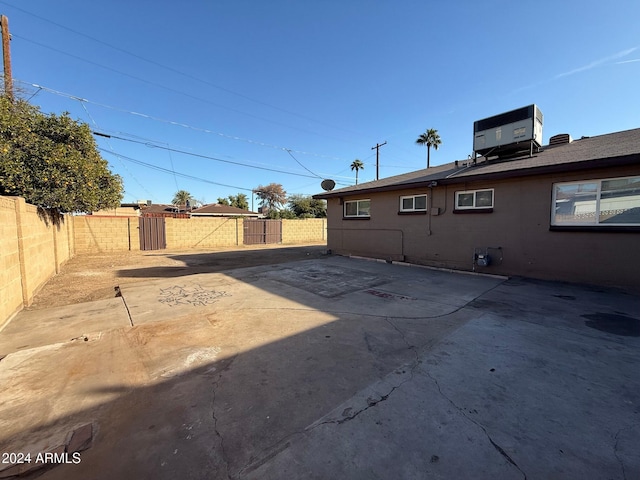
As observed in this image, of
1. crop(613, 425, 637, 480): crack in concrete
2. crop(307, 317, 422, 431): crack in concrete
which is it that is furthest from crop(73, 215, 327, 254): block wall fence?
crop(613, 425, 637, 480): crack in concrete

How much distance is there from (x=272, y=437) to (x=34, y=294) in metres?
6.85

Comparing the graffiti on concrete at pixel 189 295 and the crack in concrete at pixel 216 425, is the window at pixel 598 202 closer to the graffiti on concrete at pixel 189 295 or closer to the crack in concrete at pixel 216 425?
the crack in concrete at pixel 216 425

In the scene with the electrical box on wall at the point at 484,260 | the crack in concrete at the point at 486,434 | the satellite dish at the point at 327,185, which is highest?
the satellite dish at the point at 327,185

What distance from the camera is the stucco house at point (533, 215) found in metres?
5.60

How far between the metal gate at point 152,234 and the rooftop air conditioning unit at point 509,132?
53.4 ft

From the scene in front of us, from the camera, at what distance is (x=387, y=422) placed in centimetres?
193

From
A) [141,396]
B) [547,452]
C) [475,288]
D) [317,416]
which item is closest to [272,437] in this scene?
[317,416]

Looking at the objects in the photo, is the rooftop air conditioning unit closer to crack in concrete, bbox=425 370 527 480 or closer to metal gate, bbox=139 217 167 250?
crack in concrete, bbox=425 370 527 480

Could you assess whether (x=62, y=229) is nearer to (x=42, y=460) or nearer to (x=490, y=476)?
(x=42, y=460)

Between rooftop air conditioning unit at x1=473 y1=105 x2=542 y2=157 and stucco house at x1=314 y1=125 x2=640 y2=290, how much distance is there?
301 mm

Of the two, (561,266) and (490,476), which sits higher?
(561,266)

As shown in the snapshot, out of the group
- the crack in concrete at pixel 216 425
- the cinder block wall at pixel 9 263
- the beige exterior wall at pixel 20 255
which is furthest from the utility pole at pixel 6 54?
the crack in concrete at pixel 216 425

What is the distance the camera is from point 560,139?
28.0 ft

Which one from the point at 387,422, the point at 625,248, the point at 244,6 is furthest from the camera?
the point at 244,6
